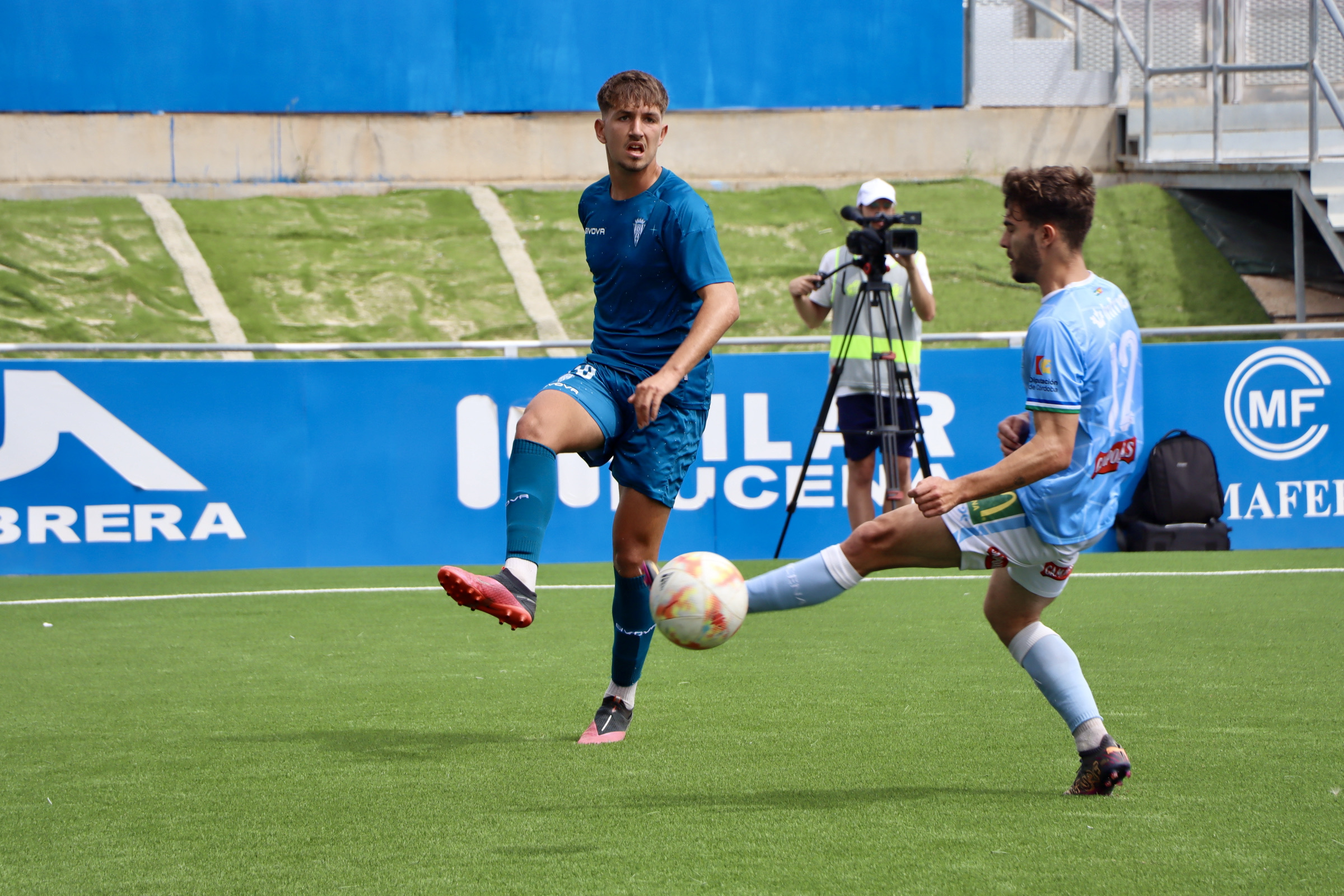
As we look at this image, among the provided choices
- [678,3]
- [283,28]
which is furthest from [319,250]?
[678,3]

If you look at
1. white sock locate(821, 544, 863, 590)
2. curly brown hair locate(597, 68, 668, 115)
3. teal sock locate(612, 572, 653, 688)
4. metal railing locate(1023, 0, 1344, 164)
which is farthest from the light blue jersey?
metal railing locate(1023, 0, 1344, 164)

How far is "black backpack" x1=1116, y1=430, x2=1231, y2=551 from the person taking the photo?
10062 mm

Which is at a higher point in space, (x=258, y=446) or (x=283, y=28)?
(x=283, y=28)

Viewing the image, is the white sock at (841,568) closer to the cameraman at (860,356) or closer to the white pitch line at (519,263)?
the cameraman at (860,356)

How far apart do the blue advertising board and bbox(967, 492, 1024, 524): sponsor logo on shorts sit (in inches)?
234

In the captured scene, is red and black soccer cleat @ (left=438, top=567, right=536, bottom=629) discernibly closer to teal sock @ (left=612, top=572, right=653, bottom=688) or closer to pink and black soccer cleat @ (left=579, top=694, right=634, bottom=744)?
pink and black soccer cleat @ (left=579, top=694, right=634, bottom=744)

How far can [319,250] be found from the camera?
18438 mm

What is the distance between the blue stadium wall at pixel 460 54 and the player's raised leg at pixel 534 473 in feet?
54.0

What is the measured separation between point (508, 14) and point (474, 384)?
472 inches

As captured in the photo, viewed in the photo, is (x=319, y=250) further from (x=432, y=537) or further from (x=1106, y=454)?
(x=1106, y=454)

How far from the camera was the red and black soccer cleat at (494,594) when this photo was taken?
392 centimetres

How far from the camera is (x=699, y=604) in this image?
387 cm

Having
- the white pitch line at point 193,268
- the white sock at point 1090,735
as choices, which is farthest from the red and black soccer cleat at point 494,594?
the white pitch line at point 193,268

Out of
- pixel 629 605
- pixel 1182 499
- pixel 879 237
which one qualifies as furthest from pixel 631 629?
pixel 1182 499
